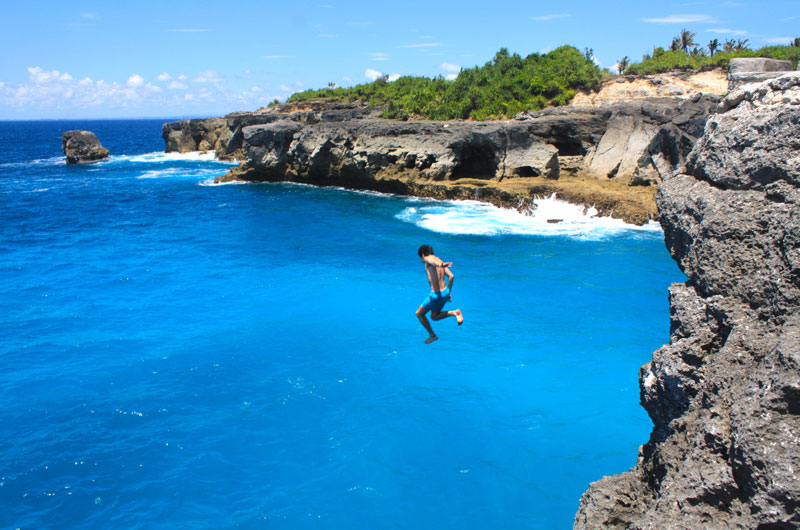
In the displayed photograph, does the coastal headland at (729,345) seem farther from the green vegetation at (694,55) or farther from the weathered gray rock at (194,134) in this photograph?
the weathered gray rock at (194,134)

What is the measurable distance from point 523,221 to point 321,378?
1949 cm

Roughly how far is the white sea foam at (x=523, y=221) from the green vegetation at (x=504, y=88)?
13.2 meters

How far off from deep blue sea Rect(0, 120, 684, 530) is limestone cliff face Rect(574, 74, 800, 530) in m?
4.98

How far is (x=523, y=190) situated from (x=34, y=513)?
28.5 meters

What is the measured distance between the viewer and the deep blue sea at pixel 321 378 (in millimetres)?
9711

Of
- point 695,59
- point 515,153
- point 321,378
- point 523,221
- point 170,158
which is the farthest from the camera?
point 170,158

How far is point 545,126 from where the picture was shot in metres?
35.6

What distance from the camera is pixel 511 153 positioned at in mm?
34812

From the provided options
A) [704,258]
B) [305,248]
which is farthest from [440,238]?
[704,258]

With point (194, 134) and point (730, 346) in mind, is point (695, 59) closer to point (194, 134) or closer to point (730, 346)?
point (730, 346)

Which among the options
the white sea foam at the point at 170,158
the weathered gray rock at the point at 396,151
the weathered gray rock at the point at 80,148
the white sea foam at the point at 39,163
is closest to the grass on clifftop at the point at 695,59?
the weathered gray rock at the point at 396,151

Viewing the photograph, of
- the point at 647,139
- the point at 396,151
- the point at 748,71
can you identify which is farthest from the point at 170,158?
the point at 748,71

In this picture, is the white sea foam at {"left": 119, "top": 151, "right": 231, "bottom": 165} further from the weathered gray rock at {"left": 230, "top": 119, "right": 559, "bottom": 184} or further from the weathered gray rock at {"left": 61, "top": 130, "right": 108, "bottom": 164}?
the weathered gray rock at {"left": 230, "top": 119, "right": 559, "bottom": 184}

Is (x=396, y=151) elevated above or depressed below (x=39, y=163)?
above
